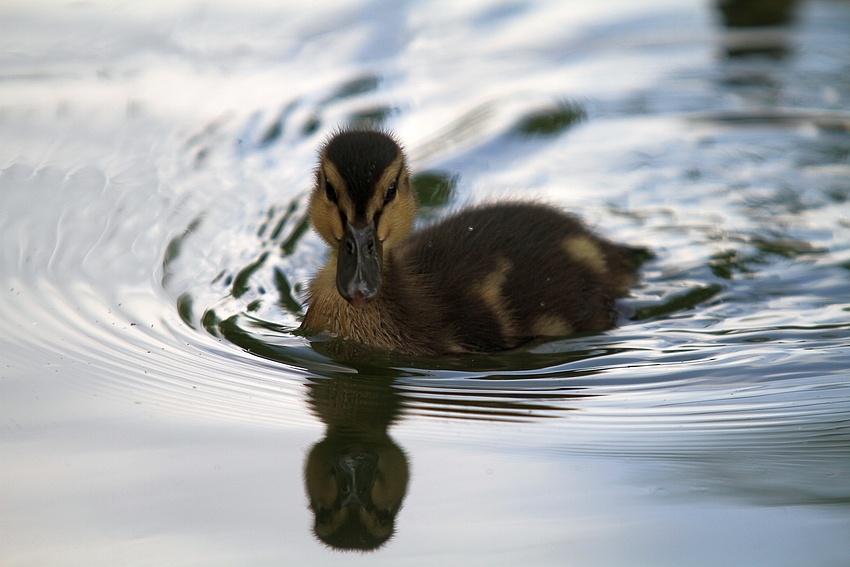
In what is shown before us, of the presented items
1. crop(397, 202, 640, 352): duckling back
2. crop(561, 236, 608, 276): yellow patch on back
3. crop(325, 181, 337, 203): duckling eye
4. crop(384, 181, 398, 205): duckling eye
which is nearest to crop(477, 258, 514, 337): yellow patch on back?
crop(397, 202, 640, 352): duckling back

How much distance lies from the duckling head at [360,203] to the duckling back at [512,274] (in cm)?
27

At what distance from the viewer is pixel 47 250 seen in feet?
11.6

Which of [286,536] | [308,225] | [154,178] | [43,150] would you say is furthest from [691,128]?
[286,536]

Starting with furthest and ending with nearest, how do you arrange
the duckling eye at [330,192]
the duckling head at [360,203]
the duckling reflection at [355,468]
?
the duckling eye at [330,192] < the duckling head at [360,203] < the duckling reflection at [355,468]

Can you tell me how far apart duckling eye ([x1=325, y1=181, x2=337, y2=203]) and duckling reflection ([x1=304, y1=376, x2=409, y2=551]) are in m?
0.59

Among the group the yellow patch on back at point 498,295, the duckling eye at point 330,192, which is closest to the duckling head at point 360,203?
the duckling eye at point 330,192

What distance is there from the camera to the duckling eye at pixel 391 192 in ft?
10.7

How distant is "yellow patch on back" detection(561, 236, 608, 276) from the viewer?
3768 millimetres

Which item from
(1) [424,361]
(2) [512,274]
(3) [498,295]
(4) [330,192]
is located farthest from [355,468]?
(2) [512,274]

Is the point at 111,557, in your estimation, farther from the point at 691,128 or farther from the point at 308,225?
the point at 691,128

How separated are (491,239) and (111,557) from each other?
193cm

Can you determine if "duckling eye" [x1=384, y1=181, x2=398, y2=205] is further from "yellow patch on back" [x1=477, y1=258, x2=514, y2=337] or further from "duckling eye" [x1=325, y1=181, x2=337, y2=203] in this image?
"yellow patch on back" [x1=477, y1=258, x2=514, y2=337]

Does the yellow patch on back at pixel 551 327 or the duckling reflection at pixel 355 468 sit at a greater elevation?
the duckling reflection at pixel 355 468

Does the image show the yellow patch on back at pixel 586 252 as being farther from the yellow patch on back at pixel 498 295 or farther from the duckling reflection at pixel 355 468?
the duckling reflection at pixel 355 468
